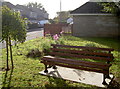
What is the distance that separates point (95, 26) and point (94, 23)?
1.27ft

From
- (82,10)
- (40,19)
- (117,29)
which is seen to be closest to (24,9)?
(40,19)

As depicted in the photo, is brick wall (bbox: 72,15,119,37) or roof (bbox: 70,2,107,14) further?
roof (bbox: 70,2,107,14)

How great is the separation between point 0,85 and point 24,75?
2.90 feet

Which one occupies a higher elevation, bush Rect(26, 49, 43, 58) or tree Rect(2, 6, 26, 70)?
tree Rect(2, 6, 26, 70)

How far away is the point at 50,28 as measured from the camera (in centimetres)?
1634

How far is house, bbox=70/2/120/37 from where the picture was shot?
16.8m

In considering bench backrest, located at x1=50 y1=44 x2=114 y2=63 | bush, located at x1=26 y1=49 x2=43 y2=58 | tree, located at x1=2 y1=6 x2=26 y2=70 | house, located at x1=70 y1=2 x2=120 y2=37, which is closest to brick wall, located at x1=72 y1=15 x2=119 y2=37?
house, located at x1=70 y1=2 x2=120 y2=37

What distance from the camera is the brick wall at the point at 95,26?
55.0ft

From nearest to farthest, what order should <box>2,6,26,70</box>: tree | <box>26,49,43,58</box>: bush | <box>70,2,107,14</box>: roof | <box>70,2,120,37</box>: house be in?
1. <box>2,6,26,70</box>: tree
2. <box>26,49,43,58</box>: bush
3. <box>70,2,120,37</box>: house
4. <box>70,2,107,14</box>: roof

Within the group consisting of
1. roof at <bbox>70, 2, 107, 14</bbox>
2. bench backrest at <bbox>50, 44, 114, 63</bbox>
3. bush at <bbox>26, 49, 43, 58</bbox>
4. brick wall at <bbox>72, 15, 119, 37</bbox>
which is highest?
roof at <bbox>70, 2, 107, 14</bbox>

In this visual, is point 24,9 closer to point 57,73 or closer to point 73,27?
point 73,27

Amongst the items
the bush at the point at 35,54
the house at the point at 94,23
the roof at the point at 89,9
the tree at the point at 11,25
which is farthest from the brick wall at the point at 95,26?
the tree at the point at 11,25

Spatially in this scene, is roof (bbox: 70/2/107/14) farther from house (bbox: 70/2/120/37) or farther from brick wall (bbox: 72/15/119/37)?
brick wall (bbox: 72/15/119/37)

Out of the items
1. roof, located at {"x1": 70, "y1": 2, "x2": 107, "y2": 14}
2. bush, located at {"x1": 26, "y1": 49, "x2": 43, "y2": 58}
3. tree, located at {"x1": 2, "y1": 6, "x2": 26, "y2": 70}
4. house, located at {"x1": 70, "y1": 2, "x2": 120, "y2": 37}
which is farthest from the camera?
roof, located at {"x1": 70, "y1": 2, "x2": 107, "y2": 14}
